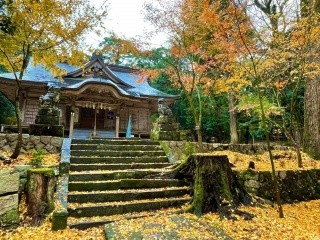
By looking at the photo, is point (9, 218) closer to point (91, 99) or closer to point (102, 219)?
point (102, 219)

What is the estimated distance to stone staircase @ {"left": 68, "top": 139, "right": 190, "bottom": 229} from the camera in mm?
4742

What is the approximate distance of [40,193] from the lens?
14.7ft

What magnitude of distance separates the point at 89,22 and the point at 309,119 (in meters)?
7.83

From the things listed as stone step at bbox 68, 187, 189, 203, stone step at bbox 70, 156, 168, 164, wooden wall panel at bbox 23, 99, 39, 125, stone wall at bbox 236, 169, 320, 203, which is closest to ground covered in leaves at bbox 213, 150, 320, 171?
stone wall at bbox 236, 169, 320, 203

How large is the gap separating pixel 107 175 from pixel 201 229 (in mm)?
2747

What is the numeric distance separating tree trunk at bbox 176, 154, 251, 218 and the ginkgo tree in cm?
466

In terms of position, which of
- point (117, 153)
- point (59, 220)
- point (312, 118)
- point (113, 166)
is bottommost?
point (59, 220)

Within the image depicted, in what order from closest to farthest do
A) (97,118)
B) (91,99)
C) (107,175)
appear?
1. (107,175)
2. (91,99)
3. (97,118)

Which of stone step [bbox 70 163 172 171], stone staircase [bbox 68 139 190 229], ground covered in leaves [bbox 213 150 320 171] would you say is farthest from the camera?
ground covered in leaves [bbox 213 150 320 171]

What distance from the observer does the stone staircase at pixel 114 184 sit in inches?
187

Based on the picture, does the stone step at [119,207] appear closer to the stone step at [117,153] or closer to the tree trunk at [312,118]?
the stone step at [117,153]

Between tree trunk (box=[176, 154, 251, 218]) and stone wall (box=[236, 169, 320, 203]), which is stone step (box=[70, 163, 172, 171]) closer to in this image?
tree trunk (box=[176, 154, 251, 218])

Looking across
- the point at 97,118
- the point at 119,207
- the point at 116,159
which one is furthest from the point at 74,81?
the point at 119,207

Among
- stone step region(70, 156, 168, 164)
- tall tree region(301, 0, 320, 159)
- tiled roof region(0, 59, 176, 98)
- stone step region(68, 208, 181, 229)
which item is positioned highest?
tiled roof region(0, 59, 176, 98)
